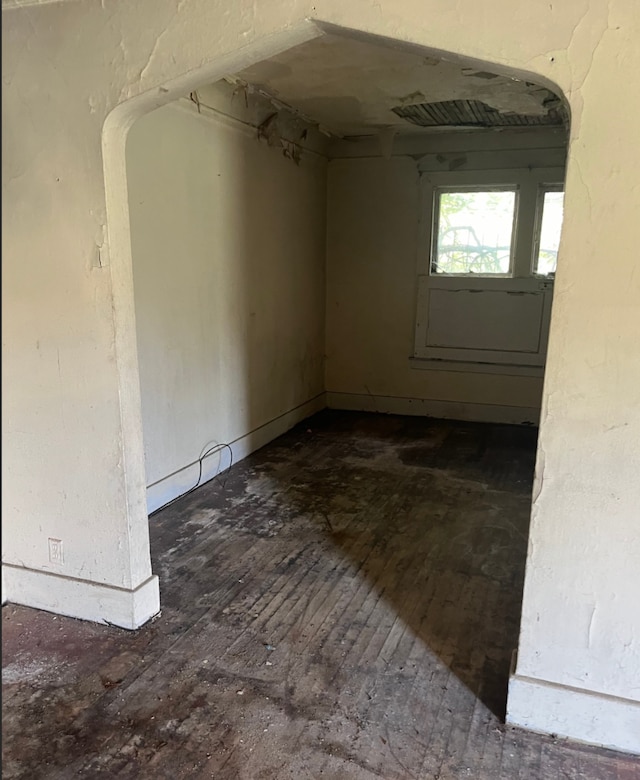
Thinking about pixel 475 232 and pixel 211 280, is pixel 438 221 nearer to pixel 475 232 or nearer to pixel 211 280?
pixel 475 232

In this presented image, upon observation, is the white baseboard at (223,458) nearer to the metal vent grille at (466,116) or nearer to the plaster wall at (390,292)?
the plaster wall at (390,292)

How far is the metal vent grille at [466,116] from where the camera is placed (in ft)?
13.9

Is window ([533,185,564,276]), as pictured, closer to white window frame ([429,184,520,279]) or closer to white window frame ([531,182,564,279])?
white window frame ([531,182,564,279])

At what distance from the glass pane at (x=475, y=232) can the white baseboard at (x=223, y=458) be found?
181 cm

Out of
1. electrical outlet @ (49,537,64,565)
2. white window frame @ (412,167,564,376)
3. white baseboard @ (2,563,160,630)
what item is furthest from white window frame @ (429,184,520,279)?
electrical outlet @ (49,537,64,565)

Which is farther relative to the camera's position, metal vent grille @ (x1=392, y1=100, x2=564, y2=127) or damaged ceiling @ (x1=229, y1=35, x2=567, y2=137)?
metal vent grille @ (x1=392, y1=100, x2=564, y2=127)

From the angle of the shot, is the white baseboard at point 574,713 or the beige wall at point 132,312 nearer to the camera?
the beige wall at point 132,312

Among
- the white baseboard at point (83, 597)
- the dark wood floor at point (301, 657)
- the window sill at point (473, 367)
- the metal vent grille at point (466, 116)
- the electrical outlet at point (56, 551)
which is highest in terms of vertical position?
the metal vent grille at point (466, 116)

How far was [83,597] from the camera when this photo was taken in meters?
2.40

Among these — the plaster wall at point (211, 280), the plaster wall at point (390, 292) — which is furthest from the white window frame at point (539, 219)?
the plaster wall at point (211, 280)

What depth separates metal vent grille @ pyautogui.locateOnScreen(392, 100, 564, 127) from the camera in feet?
13.9

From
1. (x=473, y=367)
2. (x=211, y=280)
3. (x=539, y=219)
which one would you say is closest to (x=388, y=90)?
(x=211, y=280)

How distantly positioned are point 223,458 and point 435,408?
2.34 meters

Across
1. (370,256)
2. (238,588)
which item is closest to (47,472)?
(238,588)
